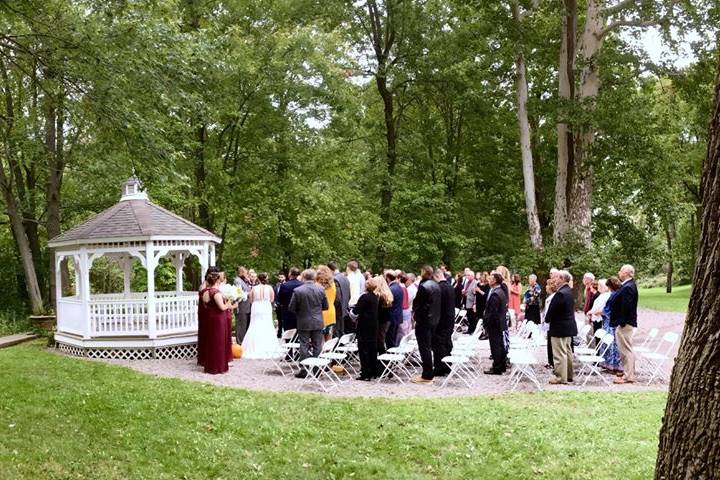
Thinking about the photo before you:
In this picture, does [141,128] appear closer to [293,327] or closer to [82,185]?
[293,327]

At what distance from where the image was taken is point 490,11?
21.3 meters

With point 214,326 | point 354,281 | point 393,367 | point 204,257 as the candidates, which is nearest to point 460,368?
point 393,367

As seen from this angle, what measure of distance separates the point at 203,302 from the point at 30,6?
243 inches

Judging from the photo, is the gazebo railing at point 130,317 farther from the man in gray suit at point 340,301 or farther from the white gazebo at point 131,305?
the man in gray suit at point 340,301

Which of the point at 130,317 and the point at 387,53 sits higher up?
the point at 387,53

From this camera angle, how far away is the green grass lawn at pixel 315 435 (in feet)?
22.4

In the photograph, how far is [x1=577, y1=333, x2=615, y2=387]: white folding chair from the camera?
422 inches

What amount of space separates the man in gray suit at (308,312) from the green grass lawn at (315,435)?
2037mm

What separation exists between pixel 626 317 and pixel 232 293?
8.00 meters

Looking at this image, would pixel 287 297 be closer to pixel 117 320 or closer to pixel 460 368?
pixel 117 320

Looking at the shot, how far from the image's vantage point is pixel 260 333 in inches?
566

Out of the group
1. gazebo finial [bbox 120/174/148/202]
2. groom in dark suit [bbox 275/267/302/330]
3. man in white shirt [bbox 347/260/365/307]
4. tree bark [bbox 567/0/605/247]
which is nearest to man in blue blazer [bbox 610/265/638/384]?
man in white shirt [bbox 347/260/365/307]

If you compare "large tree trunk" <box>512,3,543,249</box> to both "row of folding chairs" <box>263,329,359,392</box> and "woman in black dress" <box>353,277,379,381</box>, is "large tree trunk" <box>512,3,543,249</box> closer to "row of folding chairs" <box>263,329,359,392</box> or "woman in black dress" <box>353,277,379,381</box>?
"row of folding chairs" <box>263,329,359,392</box>

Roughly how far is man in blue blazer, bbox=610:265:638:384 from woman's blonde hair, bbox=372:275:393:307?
3932 mm
